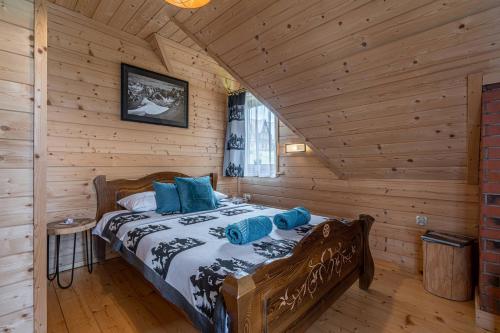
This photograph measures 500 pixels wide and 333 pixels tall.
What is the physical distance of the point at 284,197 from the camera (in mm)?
3625

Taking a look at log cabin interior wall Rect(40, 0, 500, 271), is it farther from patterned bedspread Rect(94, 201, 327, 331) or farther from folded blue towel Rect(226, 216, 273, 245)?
folded blue towel Rect(226, 216, 273, 245)

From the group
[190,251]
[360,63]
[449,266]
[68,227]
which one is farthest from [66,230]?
[449,266]

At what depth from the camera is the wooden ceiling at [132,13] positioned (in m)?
2.41

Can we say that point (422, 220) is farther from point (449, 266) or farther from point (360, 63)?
point (360, 63)

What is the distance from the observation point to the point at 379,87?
1.94 m

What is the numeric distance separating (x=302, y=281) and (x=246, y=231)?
475 mm

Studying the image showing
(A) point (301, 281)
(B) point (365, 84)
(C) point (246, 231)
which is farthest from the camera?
(B) point (365, 84)

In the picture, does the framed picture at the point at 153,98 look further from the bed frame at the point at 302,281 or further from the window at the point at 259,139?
the bed frame at the point at 302,281

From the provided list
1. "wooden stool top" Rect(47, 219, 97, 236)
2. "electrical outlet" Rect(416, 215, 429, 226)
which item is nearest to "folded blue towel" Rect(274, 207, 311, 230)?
"electrical outlet" Rect(416, 215, 429, 226)

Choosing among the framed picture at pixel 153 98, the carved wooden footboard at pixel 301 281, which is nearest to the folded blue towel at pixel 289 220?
the carved wooden footboard at pixel 301 281

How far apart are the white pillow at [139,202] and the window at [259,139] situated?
5.46ft

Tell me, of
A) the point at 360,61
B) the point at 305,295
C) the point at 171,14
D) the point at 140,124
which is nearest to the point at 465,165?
the point at 360,61

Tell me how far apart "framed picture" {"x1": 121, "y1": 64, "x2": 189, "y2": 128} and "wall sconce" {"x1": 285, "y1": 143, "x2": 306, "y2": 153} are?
1.52 m

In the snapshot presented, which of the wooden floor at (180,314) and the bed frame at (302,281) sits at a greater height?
the bed frame at (302,281)
